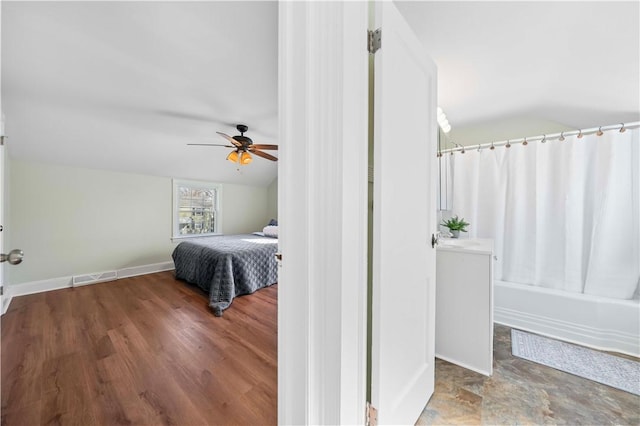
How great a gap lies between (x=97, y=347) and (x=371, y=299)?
2230 mm

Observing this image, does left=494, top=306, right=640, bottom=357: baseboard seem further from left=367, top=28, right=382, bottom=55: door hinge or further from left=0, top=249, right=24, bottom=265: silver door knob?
left=0, top=249, right=24, bottom=265: silver door knob

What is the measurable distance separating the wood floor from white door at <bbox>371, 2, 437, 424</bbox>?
0.78 metres

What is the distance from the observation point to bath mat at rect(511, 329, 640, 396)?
1.49 m

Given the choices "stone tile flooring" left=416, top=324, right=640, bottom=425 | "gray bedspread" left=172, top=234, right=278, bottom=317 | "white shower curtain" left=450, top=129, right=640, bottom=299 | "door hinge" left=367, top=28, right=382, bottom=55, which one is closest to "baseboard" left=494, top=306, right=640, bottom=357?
"white shower curtain" left=450, top=129, right=640, bottom=299

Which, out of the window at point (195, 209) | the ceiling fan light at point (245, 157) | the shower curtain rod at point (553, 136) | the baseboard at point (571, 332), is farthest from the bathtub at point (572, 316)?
the window at point (195, 209)

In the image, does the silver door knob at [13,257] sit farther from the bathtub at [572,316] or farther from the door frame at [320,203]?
the bathtub at [572,316]

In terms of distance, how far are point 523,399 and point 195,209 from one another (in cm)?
484

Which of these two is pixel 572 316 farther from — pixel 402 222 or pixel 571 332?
pixel 402 222

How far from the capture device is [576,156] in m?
2.07

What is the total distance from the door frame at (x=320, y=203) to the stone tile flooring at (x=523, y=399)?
0.84 metres

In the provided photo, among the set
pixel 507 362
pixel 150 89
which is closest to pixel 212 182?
pixel 150 89

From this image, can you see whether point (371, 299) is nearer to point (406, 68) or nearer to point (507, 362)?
point (406, 68)

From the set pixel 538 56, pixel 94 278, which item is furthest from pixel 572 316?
pixel 94 278

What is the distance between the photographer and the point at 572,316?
1946mm
